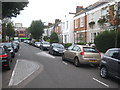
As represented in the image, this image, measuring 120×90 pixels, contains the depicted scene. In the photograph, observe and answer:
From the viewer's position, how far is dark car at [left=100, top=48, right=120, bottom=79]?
714 cm

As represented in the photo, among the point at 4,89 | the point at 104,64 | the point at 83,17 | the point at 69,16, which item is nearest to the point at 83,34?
the point at 83,17

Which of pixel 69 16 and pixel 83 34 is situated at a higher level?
pixel 69 16

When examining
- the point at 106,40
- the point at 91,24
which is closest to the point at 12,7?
the point at 106,40

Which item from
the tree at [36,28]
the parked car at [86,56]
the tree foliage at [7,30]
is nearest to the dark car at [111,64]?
the parked car at [86,56]

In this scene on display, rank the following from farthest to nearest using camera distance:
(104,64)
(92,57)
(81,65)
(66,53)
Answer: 1. (66,53)
2. (81,65)
3. (92,57)
4. (104,64)

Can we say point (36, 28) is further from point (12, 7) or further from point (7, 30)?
point (12, 7)

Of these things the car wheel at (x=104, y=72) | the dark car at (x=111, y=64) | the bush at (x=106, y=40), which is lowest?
the car wheel at (x=104, y=72)

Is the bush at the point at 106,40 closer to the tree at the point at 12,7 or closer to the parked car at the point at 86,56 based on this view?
the parked car at the point at 86,56

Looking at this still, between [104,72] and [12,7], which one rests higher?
[12,7]

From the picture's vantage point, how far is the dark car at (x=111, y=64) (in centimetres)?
714

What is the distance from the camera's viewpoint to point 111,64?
757 cm

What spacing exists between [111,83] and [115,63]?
0.90 meters

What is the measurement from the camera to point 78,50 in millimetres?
11633

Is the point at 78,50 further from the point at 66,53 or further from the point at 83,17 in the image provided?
the point at 83,17
